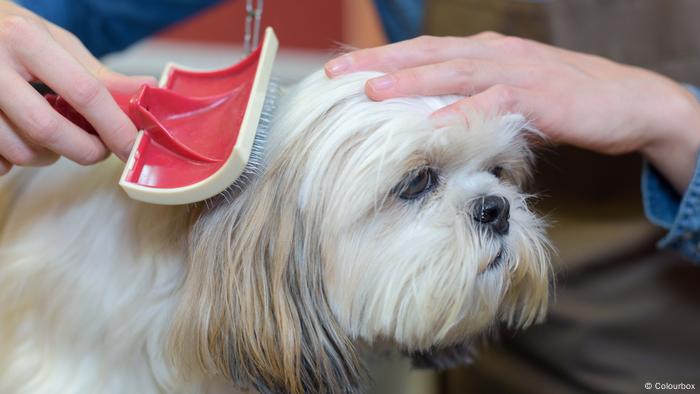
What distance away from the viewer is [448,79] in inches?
36.7

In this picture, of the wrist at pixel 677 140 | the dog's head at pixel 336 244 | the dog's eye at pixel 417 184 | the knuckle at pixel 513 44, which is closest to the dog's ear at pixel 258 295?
the dog's head at pixel 336 244

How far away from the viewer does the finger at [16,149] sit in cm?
86

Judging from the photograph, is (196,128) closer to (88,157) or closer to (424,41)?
(88,157)

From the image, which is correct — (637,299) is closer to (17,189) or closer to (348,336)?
(348,336)

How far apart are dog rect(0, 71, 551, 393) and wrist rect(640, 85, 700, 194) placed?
27 centimetres

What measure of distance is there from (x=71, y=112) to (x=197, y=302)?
30cm

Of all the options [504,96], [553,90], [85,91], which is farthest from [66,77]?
[553,90]

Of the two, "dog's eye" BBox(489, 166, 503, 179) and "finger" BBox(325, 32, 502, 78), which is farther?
"dog's eye" BBox(489, 166, 503, 179)

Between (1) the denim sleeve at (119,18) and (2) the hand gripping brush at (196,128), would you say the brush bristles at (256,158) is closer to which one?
(2) the hand gripping brush at (196,128)

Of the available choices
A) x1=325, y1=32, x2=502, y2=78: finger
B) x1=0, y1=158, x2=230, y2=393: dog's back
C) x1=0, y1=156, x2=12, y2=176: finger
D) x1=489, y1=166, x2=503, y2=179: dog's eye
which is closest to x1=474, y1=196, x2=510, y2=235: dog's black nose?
x1=489, y1=166, x2=503, y2=179: dog's eye

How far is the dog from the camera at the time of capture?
3.02 feet

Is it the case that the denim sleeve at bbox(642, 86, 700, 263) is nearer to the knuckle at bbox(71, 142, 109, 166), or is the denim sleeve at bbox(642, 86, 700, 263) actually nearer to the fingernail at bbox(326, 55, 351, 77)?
the fingernail at bbox(326, 55, 351, 77)

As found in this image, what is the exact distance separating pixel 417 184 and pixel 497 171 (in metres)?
0.20

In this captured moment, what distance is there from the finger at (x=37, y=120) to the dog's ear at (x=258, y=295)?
0.20m
